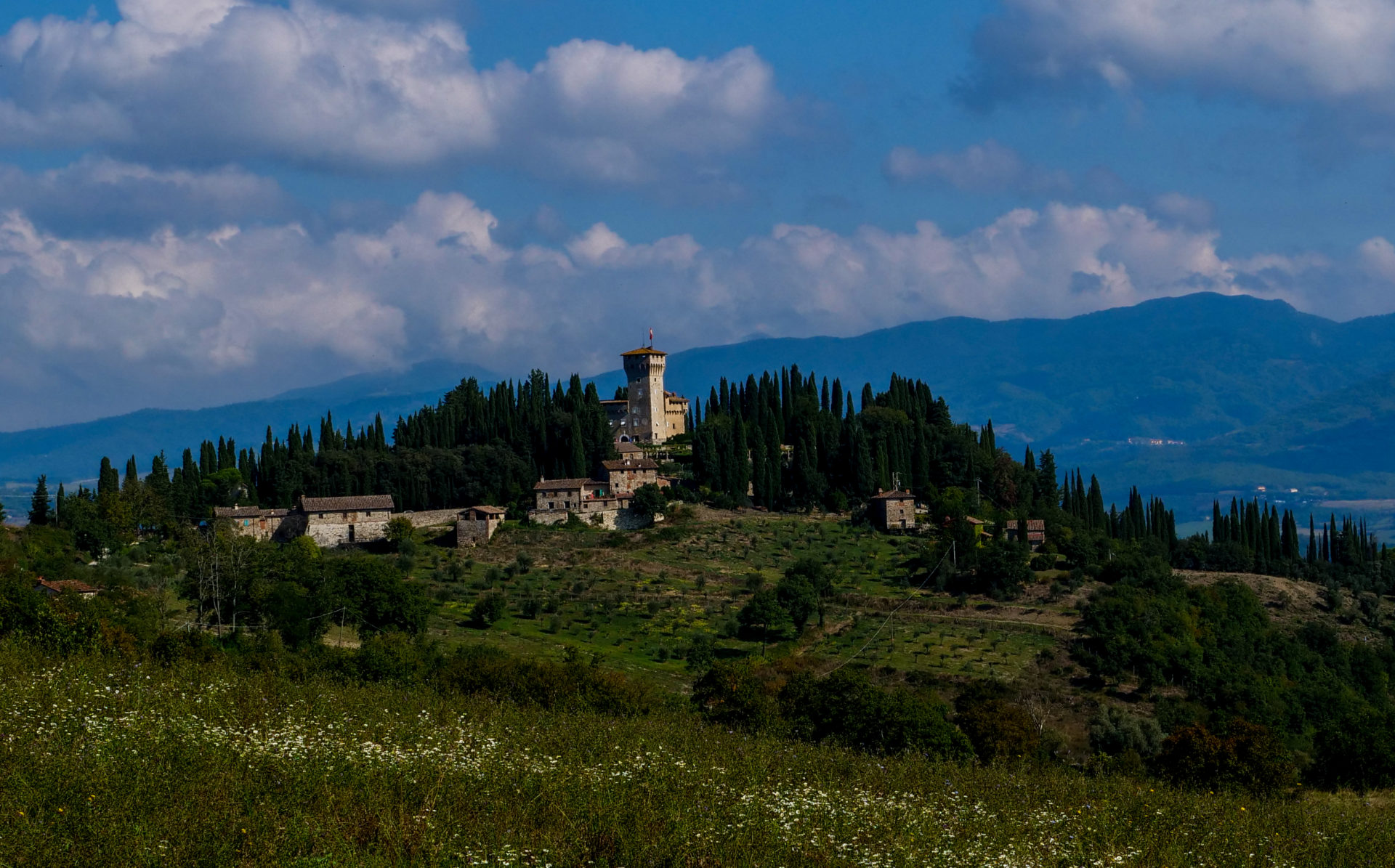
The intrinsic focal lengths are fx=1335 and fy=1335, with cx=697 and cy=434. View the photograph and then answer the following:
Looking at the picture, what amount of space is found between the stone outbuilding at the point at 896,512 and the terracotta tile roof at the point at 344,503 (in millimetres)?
29608

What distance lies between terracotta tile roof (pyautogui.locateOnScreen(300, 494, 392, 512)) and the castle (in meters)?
27.1

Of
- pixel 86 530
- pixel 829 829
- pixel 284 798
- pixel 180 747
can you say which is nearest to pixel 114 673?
pixel 180 747

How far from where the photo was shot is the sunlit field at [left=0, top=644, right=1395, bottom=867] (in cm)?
1409

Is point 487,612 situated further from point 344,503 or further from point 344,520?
point 344,503

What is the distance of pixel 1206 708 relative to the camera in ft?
166

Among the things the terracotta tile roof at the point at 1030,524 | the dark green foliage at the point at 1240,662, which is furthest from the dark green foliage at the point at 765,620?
the terracotta tile roof at the point at 1030,524

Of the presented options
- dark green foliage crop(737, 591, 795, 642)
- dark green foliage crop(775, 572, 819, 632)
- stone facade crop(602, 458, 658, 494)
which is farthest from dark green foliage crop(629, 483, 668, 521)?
dark green foliage crop(737, 591, 795, 642)

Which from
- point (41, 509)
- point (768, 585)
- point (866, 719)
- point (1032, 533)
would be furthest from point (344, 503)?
point (866, 719)

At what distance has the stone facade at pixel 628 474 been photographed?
8300cm

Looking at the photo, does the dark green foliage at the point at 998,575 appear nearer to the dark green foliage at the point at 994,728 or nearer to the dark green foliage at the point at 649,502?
the dark green foliage at the point at 649,502

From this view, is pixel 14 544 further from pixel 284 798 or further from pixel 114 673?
pixel 284 798

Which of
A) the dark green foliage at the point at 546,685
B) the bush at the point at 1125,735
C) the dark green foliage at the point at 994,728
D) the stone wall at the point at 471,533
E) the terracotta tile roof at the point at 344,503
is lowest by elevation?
the bush at the point at 1125,735

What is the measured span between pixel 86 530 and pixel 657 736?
2261 inches

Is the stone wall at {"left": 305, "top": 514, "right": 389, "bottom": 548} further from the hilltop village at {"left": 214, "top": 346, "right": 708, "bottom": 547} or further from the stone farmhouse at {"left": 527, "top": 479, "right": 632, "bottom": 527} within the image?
the stone farmhouse at {"left": 527, "top": 479, "right": 632, "bottom": 527}
